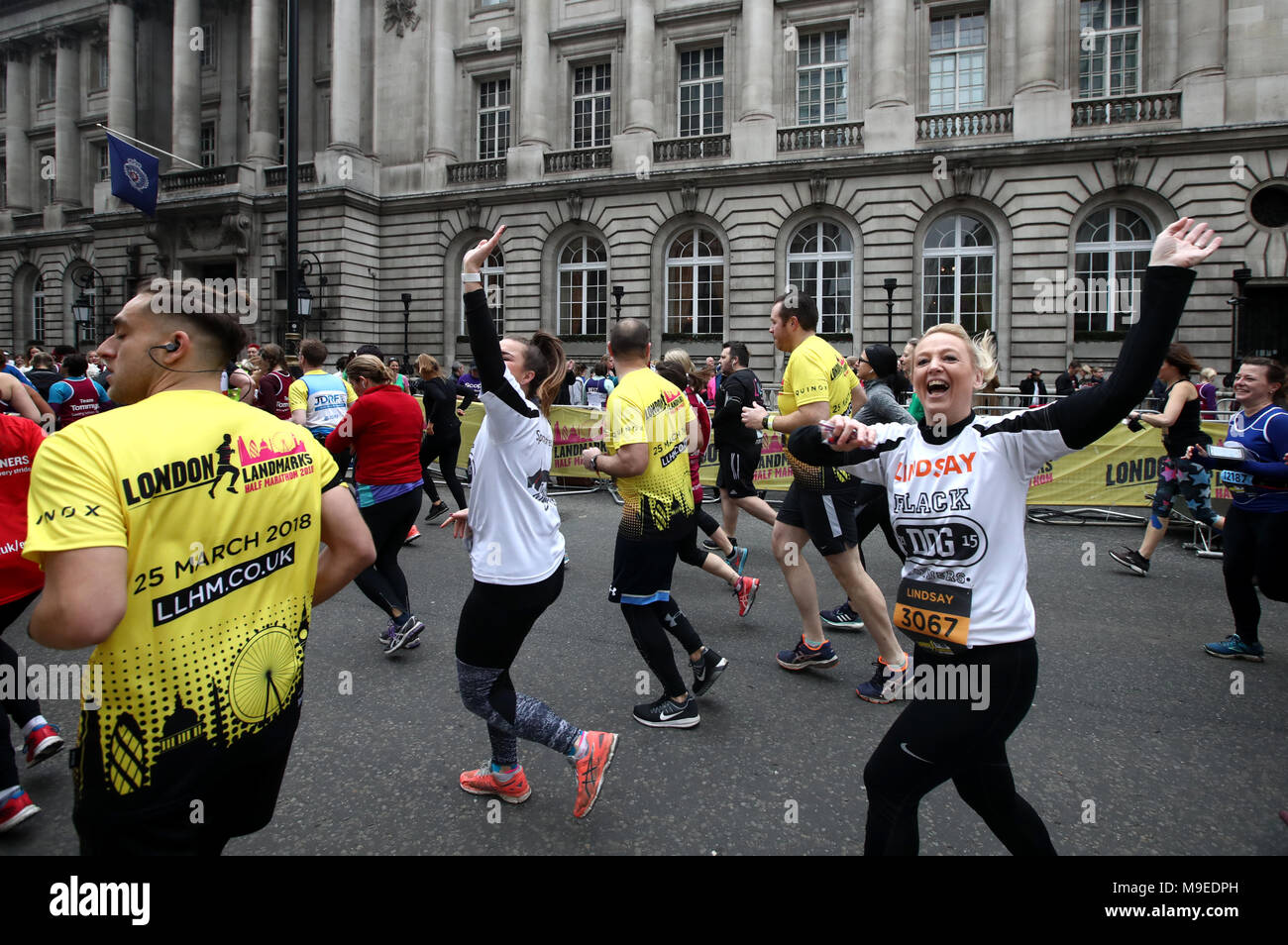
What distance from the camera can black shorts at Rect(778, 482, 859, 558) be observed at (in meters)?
4.77

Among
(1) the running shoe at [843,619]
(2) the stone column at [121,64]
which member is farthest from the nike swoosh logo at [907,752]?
(2) the stone column at [121,64]

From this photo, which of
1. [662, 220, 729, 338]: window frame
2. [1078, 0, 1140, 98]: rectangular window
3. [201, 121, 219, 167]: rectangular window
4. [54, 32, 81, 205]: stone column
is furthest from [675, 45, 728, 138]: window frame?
[54, 32, 81, 205]: stone column

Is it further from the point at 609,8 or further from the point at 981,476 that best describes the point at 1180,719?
the point at 609,8

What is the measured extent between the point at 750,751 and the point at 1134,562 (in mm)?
5568

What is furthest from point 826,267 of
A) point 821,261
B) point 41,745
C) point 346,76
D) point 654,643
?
point 41,745

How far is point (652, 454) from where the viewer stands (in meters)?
4.16

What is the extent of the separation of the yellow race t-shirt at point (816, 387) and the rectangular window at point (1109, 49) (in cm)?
2400

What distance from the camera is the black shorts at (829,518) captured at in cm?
477

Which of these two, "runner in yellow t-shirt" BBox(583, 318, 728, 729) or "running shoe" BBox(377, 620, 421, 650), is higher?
"runner in yellow t-shirt" BBox(583, 318, 728, 729)

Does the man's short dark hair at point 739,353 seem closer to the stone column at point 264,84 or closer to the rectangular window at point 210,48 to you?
the stone column at point 264,84

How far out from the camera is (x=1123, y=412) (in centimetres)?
189

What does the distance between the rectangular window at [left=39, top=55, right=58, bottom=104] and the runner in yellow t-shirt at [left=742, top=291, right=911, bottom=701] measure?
5011 centimetres

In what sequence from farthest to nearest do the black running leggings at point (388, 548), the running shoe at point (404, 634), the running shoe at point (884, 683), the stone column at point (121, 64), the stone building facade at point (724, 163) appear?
the stone column at point (121, 64) → the stone building facade at point (724, 163) → the black running leggings at point (388, 548) → the running shoe at point (404, 634) → the running shoe at point (884, 683)

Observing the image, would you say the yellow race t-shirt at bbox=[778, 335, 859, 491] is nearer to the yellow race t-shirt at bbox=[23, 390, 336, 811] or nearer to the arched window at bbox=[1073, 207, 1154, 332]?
the yellow race t-shirt at bbox=[23, 390, 336, 811]
